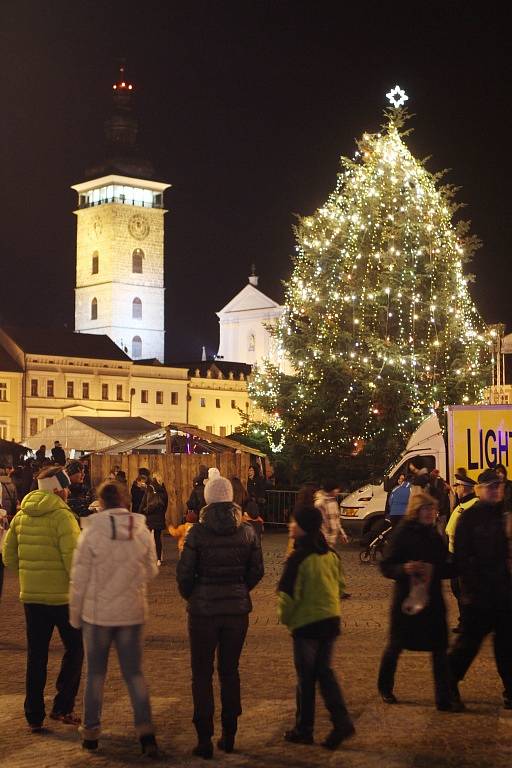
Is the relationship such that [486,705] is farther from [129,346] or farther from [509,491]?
[129,346]

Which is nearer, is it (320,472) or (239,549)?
(239,549)

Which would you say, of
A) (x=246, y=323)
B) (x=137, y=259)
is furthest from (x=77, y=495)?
(x=137, y=259)

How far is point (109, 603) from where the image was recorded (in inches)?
322

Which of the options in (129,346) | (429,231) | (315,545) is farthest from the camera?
(129,346)

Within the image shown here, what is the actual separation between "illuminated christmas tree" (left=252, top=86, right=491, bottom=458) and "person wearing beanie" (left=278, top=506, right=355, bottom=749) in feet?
76.4

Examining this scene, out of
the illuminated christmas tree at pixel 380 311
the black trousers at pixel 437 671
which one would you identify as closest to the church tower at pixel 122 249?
the illuminated christmas tree at pixel 380 311

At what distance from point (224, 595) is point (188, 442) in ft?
91.4

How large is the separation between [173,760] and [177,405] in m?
101

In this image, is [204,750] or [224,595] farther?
[224,595]

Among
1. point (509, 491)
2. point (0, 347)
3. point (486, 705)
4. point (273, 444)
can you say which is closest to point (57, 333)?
point (0, 347)

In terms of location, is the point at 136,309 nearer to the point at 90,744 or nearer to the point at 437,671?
the point at 437,671

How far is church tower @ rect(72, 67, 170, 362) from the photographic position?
436 ft

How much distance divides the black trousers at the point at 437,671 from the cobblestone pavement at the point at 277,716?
13 centimetres

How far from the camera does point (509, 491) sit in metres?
20.3
